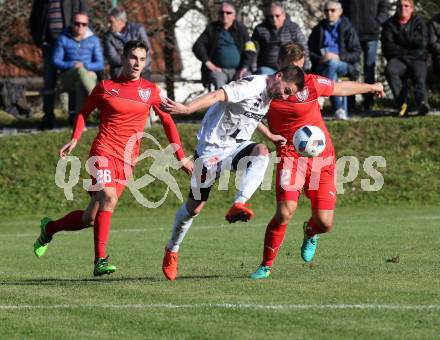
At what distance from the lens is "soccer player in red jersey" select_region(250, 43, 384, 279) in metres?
10.4

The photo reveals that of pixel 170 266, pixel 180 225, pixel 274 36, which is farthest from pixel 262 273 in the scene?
pixel 274 36

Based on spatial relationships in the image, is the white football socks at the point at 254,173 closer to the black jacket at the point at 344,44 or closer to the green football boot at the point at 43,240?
the green football boot at the point at 43,240

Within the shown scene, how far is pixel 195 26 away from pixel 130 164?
15.0m

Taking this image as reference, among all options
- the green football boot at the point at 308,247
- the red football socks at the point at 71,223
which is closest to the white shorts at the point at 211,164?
the green football boot at the point at 308,247

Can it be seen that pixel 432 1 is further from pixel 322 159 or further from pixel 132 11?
pixel 322 159

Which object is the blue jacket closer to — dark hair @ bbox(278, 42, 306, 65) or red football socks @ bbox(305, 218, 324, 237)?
red football socks @ bbox(305, 218, 324, 237)

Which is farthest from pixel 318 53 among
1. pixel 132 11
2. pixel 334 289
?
pixel 334 289

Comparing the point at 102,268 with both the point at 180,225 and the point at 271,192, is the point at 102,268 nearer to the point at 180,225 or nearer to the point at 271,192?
the point at 180,225

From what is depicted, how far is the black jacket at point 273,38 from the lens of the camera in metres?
19.6

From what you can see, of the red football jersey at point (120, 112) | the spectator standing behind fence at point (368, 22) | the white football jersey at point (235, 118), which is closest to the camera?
the white football jersey at point (235, 118)

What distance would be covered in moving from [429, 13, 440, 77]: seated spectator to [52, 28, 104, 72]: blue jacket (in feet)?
18.1

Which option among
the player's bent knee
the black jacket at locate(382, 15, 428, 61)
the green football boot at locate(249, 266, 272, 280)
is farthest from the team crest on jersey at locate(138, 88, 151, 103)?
the black jacket at locate(382, 15, 428, 61)

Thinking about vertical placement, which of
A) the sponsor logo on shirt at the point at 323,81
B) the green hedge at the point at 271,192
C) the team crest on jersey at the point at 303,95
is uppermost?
the sponsor logo on shirt at the point at 323,81

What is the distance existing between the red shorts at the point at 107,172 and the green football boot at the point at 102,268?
2.45 ft
